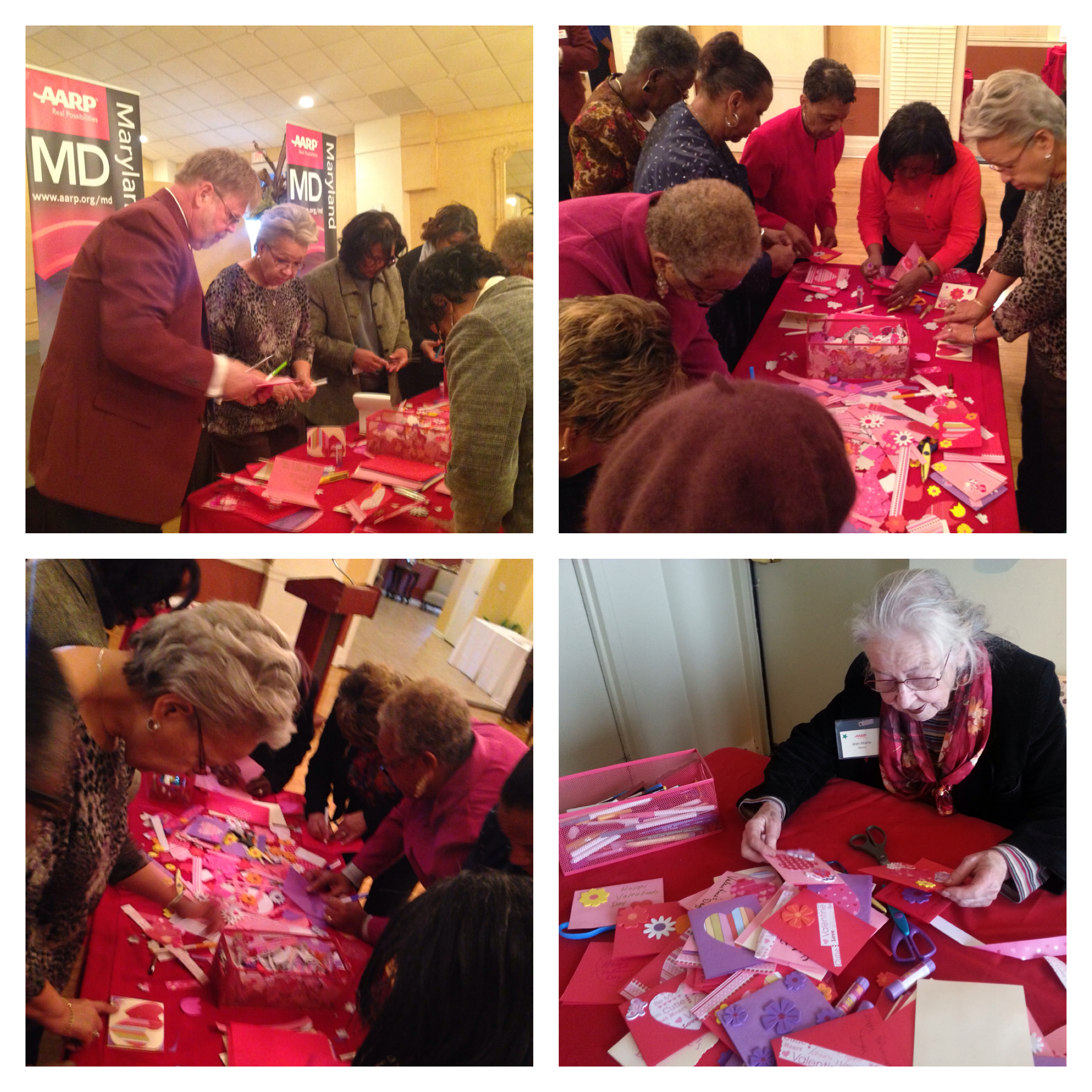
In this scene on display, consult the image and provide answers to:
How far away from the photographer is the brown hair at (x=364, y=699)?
1276mm

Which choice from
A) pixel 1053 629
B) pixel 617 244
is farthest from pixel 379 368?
pixel 1053 629

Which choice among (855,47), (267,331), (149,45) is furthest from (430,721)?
(855,47)

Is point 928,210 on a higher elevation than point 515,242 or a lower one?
higher

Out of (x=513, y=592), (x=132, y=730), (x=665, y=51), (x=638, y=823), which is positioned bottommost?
(x=638, y=823)

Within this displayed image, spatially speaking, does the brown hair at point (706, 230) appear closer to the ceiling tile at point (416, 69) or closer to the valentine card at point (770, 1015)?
the ceiling tile at point (416, 69)

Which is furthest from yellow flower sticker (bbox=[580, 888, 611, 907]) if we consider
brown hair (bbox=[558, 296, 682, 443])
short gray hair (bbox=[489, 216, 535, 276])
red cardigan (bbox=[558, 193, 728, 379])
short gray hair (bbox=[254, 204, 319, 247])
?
short gray hair (bbox=[254, 204, 319, 247])

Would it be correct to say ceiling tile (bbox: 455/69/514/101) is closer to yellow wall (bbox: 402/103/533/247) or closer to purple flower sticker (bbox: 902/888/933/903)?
yellow wall (bbox: 402/103/533/247)

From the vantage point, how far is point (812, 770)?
1.59 meters

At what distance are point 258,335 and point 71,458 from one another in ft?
1.30

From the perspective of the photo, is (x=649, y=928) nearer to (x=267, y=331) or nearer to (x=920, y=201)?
(x=267, y=331)

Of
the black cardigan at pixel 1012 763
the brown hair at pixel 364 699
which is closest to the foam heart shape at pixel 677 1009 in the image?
the black cardigan at pixel 1012 763

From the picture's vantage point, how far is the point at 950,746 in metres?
1.51

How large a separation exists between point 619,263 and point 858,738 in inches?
41.7
